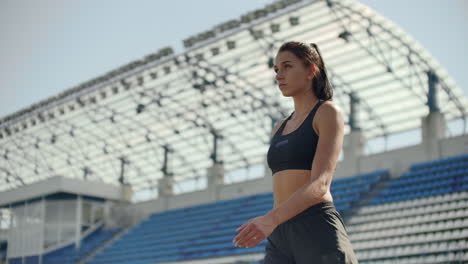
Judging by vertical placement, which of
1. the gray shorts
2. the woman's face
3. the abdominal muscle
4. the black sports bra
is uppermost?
the woman's face

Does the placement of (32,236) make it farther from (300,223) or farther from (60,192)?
(300,223)

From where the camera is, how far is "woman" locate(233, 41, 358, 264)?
2.77m

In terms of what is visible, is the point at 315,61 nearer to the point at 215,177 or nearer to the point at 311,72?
the point at 311,72

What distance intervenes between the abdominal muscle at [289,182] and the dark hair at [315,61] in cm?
43

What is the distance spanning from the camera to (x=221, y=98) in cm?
3159

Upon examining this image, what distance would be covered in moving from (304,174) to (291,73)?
500mm

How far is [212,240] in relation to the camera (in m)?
25.8

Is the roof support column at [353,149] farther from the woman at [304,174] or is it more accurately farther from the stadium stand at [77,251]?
the woman at [304,174]

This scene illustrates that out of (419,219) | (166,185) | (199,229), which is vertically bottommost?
(199,229)

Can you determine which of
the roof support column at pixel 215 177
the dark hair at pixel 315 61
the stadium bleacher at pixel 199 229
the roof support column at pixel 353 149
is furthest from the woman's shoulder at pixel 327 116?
the roof support column at pixel 215 177

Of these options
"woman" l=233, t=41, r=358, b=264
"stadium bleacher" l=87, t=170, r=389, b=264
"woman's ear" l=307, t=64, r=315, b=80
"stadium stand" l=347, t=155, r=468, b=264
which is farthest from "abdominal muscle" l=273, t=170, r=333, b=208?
"stadium bleacher" l=87, t=170, r=389, b=264

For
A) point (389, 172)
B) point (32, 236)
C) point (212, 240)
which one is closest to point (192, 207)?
point (212, 240)

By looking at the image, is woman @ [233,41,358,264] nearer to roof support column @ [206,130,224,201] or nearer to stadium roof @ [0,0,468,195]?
stadium roof @ [0,0,468,195]

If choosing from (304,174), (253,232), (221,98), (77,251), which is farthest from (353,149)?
(253,232)
